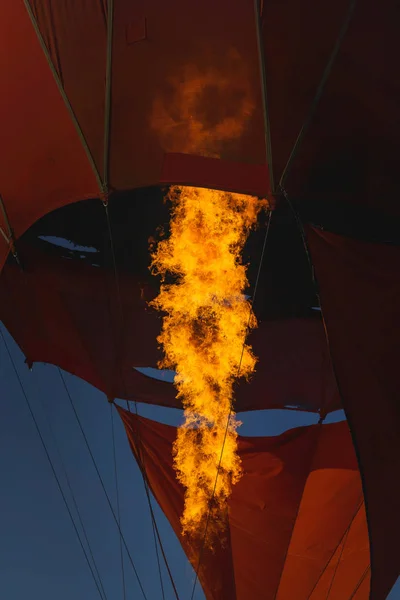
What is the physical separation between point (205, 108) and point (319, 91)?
3.06 feet

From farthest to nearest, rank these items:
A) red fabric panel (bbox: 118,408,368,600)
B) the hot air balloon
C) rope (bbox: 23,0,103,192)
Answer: red fabric panel (bbox: 118,408,368,600) → rope (bbox: 23,0,103,192) → the hot air balloon

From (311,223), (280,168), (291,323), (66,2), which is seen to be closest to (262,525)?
(291,323)

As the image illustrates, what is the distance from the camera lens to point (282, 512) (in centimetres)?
729

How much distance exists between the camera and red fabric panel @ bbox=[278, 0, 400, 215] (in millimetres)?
4289

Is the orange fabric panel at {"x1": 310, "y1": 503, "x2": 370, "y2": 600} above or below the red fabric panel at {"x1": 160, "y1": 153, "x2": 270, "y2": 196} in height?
below

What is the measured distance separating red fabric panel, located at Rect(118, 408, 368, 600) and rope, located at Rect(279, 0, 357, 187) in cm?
419

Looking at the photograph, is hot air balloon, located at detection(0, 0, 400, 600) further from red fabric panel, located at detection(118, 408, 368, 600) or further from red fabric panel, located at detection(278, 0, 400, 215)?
red fabric panel, located at detection(118, 408, 368, 600)

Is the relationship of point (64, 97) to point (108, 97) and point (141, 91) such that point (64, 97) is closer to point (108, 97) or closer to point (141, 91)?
point (108, 97)

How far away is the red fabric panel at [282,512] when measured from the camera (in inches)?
276

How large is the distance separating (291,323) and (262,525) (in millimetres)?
2713

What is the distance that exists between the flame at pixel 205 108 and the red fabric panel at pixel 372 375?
1240 millimetres

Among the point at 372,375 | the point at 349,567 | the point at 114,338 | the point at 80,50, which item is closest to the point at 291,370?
the point at 114,338

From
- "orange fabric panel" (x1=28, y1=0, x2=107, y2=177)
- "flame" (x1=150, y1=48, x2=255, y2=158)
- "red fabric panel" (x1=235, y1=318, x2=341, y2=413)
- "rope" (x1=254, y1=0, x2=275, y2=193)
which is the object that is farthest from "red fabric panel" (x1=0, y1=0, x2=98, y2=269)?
"red fabric panel" (x1=235, y1=318, x2=341, y2=413)

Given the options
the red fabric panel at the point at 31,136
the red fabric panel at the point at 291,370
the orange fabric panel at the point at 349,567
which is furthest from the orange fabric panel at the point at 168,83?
the orange fabric panel at the point at 349,567
